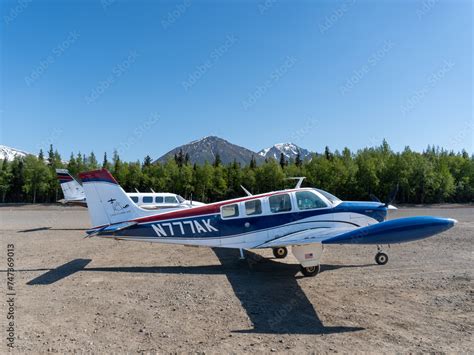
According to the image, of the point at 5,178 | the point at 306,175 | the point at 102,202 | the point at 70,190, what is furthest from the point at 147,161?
the point at 102,202

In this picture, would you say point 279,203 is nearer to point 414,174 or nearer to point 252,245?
point 252,245

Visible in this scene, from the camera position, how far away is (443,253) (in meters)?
10.6

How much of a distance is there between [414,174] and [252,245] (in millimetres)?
53605

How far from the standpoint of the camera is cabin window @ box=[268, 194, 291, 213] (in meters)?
8.82

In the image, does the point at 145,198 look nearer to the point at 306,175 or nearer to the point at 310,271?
the point at 310,271

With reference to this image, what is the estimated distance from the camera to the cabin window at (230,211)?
29.5ft

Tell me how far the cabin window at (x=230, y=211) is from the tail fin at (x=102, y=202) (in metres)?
2.73

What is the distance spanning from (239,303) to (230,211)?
3089 mm

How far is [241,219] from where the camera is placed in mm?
8914

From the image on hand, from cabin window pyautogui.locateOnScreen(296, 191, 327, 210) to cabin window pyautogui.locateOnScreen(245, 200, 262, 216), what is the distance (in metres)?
1.11

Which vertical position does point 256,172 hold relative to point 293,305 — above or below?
above

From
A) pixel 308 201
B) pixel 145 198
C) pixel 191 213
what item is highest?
pixel 145 198

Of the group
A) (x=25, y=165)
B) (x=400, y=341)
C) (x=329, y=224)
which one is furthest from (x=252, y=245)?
(x=25, y=165)

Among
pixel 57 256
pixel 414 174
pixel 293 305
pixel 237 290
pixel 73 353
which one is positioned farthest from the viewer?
pixel 414 174
